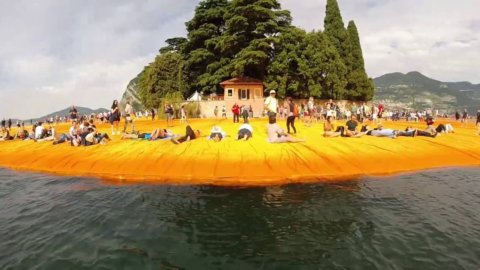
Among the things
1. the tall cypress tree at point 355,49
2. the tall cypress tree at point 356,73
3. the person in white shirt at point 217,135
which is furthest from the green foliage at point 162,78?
the person in white shirt at point 217,135

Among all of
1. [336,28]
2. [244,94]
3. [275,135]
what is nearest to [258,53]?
[244,94]

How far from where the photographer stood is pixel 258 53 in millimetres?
50219

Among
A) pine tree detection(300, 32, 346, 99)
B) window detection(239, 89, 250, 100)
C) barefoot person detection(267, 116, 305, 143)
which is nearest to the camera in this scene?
barefoot person detection(267, 116, 305, 143)

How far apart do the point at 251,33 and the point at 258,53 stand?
6.56 meters

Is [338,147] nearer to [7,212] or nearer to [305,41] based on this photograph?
[7,212]

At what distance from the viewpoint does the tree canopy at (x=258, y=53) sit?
52.2 metres

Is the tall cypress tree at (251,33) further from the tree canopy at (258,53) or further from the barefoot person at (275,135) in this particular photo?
the barefoot person at (275,135)

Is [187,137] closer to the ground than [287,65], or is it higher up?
closer to the ground

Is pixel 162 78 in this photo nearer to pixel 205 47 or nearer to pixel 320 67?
pixel 205 47

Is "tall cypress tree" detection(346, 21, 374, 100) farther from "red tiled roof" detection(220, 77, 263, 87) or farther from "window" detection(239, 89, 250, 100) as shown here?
"window" detection(239, 89, 250, 100)

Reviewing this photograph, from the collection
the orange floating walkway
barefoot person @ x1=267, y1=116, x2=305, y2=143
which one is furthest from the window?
barefoot person @ x1=267, y1=116, x2=305, y2=143

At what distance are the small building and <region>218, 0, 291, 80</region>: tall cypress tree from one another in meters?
2.03

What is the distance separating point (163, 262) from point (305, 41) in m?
48.5

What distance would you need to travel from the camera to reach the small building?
5094cm
